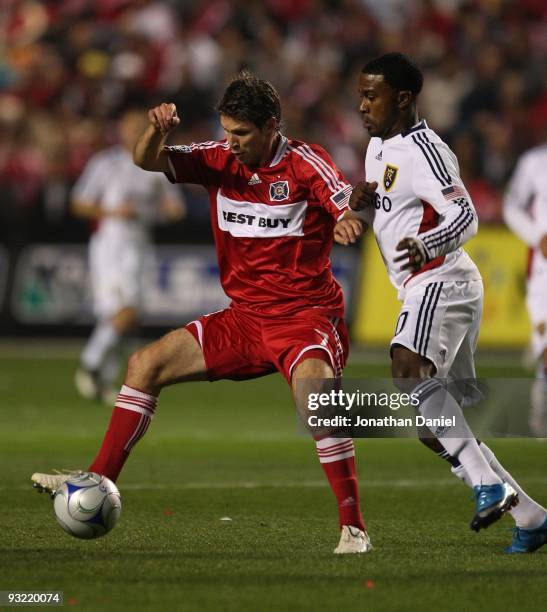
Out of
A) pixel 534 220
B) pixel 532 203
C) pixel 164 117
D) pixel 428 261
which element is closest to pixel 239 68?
pixel 532 203

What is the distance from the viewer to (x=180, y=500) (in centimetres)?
777

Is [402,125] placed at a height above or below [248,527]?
above

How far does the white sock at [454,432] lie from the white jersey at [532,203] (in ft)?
13.7

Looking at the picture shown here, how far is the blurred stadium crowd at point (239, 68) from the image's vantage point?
59.4 ft

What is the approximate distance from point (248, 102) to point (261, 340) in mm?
1060

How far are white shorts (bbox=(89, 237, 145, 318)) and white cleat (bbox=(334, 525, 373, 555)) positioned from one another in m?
7.91

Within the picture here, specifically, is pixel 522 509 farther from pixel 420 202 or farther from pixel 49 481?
pixel 49 481

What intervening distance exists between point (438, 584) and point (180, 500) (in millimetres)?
2677

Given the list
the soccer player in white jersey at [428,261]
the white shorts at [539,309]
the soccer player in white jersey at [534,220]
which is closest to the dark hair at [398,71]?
the soccer player in white jersey at [428,261]

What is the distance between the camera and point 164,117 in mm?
6363

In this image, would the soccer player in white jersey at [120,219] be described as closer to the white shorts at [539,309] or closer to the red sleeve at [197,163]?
the white shorts at [539,309]

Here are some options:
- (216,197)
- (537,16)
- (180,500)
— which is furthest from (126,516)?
(537,16)

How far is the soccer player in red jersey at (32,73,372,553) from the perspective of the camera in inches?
250

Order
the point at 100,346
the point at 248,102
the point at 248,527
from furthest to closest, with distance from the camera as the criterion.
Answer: the point at 100,346, the point at 248,527, the point at 248,102
